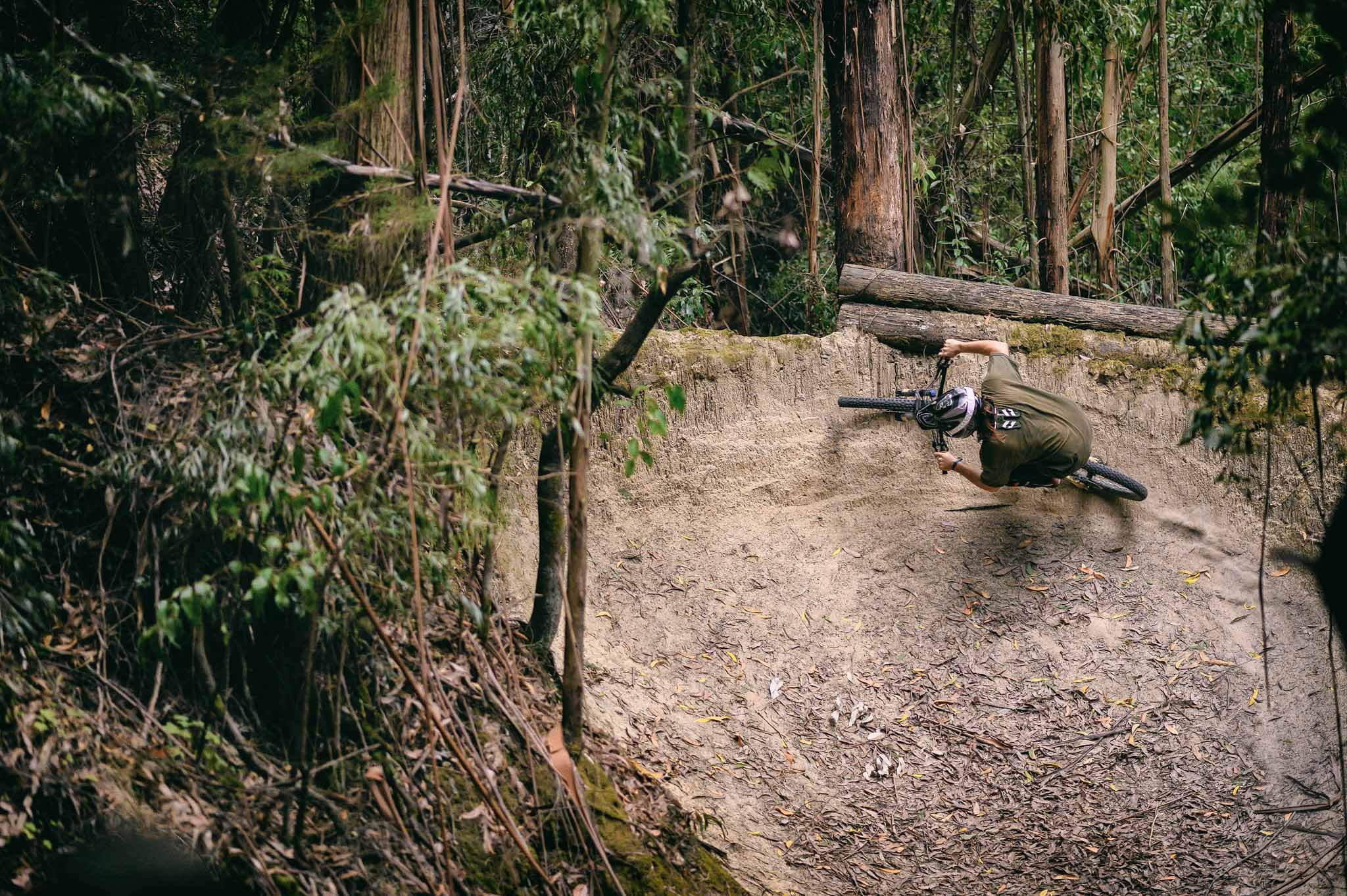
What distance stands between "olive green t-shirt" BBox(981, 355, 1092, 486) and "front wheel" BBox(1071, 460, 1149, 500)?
1.41ft

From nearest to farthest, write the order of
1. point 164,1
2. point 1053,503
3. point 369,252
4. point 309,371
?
point 309,371, point 369,252, point 164,1, point 1053,503

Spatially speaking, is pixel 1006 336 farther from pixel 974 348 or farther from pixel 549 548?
pixel 549 548

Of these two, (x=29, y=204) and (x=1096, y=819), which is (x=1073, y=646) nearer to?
(x=1096, y=819)

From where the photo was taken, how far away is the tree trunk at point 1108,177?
31.4ft

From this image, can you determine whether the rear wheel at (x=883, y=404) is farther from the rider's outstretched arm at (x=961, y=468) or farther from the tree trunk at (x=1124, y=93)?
the tree trunk at (x=1124, y=93)

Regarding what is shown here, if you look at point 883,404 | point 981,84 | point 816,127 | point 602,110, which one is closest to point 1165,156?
point 981,84

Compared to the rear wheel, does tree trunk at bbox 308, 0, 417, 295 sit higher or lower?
higher

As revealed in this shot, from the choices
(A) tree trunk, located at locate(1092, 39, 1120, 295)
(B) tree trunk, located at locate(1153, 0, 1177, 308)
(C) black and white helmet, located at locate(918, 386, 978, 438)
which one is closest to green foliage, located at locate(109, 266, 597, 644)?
(C) black and white helmet, located at locate(918, 386, 978, 438)

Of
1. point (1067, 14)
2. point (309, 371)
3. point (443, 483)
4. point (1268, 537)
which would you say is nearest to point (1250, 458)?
point (1268, 537)

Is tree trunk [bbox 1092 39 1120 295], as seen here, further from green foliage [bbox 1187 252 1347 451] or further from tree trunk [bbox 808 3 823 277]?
green foliage [bbox 1187 252 1347 451]

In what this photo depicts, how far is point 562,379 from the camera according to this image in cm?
429

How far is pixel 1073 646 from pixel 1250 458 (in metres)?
1.90

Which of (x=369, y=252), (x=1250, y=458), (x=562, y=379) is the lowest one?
(x=1250, y=458)

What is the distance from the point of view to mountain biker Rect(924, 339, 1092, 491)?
6613mm
